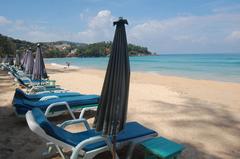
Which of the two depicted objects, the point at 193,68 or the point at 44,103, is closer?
the point at 44,103

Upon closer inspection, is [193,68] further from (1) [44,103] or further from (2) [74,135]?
(2) [74,135]

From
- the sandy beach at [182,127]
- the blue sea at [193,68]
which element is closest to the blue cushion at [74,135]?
the sandy beach at [182,127]

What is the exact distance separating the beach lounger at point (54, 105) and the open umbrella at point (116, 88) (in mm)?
1730

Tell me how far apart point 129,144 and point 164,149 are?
54 centimetres

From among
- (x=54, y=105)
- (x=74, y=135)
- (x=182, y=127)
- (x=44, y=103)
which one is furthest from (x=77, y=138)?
(x=182, y=127)

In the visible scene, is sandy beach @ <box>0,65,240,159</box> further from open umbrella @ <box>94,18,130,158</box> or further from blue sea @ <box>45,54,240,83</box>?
blue sea @ <box>45,54,240,83</box>

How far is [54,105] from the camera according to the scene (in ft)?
14.3

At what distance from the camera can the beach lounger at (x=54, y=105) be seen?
14.8 feet

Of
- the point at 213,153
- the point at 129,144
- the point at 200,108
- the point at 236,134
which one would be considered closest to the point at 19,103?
the point at 129,144

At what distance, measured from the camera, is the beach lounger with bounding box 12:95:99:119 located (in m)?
4.52

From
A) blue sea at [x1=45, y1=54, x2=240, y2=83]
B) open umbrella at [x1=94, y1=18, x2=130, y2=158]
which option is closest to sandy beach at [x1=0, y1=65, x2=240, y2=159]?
open umbrella at [x1=94, y1=18, x2=130, y2=158]

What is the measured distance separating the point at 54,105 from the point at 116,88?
2302mm

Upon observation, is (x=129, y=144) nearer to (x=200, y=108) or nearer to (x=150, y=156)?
(x=150, y=156)

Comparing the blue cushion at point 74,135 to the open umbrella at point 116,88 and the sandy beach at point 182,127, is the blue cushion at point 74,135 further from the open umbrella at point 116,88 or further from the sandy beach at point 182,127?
the sandy beach at point 182,127
